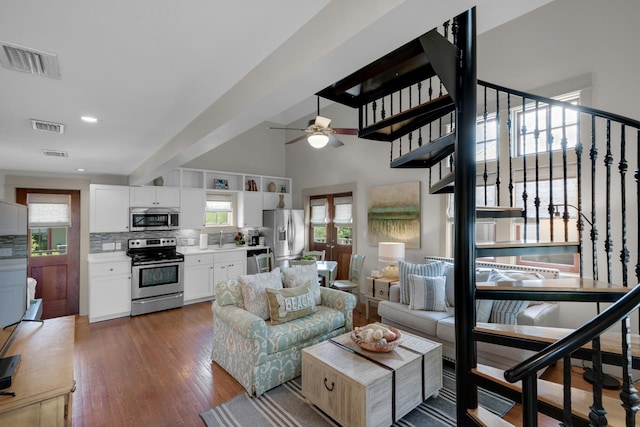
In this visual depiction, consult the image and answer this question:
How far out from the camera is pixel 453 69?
5.53 ft

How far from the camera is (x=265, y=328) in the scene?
2576mm

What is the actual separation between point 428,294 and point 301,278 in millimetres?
1441

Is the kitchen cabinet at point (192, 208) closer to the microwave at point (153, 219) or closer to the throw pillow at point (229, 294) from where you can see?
the microwave at point (153, 219)

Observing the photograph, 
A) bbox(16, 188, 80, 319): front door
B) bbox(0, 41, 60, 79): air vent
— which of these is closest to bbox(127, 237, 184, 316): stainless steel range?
bbox(16, 188, 80, 319): front door

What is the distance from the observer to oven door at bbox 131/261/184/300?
15.1ft

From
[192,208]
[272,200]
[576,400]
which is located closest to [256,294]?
[576,400]

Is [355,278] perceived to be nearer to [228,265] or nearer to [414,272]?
[414,272]

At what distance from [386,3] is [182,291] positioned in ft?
16.9

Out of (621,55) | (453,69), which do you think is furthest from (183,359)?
(621,55)

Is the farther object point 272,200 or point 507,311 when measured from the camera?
point 272,200

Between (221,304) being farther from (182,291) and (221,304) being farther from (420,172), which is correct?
(420,172)

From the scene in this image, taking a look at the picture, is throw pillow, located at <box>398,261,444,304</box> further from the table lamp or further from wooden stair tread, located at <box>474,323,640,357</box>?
wooden stair tread, located at <box>474,323,640,357</box>

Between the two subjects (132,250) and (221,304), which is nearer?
(221,304)

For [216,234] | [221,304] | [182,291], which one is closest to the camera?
[221,304]
